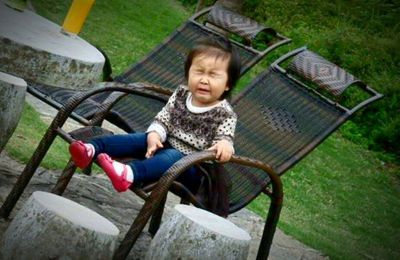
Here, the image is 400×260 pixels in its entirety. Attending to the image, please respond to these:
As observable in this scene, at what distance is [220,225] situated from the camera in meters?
3.28

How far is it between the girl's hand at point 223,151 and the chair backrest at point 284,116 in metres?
0.56

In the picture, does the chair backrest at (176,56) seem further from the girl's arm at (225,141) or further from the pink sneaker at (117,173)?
the pink sneaker at (117,173)

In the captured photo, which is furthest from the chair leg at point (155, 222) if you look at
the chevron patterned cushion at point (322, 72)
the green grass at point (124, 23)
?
the green grass at point (124, 23)

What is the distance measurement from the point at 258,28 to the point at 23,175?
246 centimetres

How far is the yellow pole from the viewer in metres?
4.73

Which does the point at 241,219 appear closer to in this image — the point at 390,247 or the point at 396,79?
the point at 390,247

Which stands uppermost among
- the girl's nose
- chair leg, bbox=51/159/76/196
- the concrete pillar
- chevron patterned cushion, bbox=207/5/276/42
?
the girl's nose

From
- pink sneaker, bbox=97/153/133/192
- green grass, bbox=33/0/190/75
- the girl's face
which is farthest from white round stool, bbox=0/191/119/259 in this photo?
green grass, bbox=33/0/190/75

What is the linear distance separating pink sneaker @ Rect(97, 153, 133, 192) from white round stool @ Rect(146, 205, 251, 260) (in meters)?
0.31

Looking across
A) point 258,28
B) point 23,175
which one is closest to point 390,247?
point 258,28

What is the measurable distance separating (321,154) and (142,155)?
5.90 m

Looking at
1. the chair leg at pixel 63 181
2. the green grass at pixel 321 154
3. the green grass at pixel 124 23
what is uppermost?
the chair leg at pixel 63 181

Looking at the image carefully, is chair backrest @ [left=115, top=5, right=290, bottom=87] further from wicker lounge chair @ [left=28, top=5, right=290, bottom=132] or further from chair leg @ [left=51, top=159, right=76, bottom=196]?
chair leg @ [left=51, top=159, right=76, bottom=196]

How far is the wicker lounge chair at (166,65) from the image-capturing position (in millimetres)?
4809
